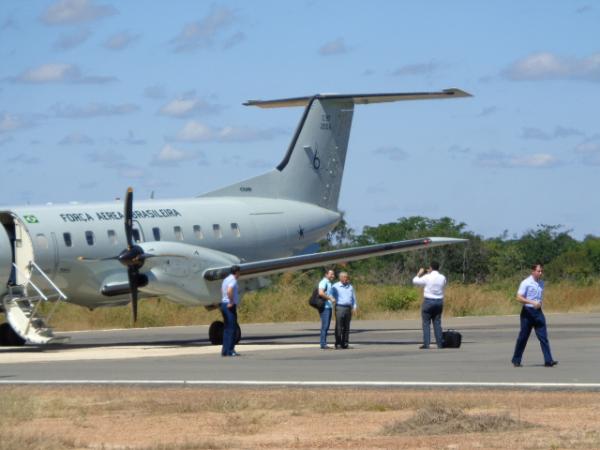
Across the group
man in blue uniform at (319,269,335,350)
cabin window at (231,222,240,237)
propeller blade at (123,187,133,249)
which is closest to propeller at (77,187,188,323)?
propeller blade at (123,187,133,249)

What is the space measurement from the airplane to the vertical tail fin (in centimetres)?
48

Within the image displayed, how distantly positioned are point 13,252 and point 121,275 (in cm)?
254

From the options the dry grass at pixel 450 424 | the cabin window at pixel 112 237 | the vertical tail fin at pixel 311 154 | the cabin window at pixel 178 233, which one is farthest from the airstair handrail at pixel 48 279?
the dry grass at pixel 450 424

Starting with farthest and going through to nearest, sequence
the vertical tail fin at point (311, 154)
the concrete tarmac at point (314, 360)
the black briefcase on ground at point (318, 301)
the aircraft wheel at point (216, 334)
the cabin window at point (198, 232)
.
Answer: the vertical tail fin at point (311, 154) < the cabin window at point (198, 232) < the aircraft wheel at point (216, 334) < the black briefcase on ground at point (318, 301) < the concrete tarmac at point (314, 360)

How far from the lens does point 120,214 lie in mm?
29172

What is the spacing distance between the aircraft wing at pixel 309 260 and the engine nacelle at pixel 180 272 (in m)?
0.25

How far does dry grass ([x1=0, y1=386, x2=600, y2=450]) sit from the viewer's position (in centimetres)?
1261

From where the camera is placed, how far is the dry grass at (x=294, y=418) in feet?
41.4

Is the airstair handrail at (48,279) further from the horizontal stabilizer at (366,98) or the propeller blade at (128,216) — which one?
the horizontal stabilizer at (366,98)

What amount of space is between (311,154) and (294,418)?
65.6 feet

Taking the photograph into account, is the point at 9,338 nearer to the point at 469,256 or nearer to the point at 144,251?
the point at 144,251

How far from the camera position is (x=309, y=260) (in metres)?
28.2

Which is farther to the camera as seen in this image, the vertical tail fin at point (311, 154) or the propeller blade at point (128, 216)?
the vertical tail fin at point (311, 154)

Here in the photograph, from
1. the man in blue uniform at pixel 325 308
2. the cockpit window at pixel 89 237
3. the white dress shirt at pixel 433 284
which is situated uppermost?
the cockpit window at pixel 89 237
